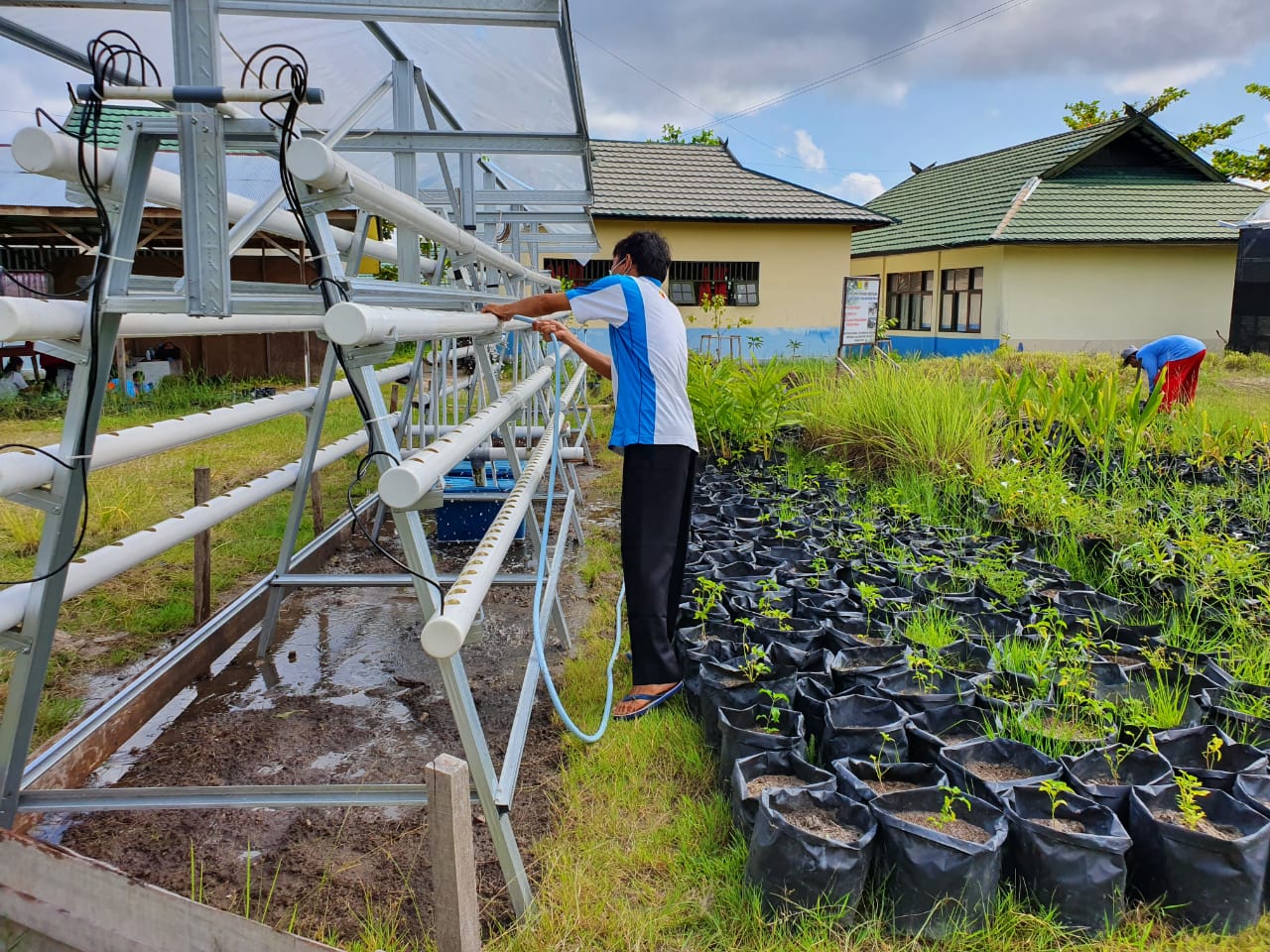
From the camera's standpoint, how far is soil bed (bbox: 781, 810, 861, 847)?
233cm

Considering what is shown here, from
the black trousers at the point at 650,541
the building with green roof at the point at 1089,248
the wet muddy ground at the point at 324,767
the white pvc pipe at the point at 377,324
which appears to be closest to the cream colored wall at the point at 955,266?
the building with green roof at the point at 1089,248

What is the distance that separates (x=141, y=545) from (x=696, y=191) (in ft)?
53.1

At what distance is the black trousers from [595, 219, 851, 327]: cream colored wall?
14.0 m

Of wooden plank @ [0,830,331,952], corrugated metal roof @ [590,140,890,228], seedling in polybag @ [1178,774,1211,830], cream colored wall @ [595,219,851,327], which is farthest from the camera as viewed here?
cream colored wall @ [595,219,851,327]

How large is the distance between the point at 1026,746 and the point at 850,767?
0.51m

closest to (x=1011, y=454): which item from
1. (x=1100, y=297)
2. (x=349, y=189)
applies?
(x=349, y=189)

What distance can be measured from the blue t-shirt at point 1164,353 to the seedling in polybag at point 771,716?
725 cm

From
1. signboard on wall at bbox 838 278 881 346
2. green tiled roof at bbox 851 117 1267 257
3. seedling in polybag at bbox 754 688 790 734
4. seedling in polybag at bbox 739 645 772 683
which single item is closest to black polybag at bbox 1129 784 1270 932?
seedling in polybag at bbox 754 688 790 734

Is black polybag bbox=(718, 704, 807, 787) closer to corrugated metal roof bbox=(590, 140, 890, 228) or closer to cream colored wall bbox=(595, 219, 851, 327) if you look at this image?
corrugated metal roof bbox=(590, 140, 890, 228)

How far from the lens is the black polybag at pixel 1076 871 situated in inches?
85.7

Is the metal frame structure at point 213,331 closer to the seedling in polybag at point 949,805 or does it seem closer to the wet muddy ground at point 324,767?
the wet muddy ground at point 324,767

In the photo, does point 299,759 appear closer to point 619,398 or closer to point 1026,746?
point 619,398

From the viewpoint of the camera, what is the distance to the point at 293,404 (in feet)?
12.7

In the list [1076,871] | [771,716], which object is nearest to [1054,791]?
[1076,871]
